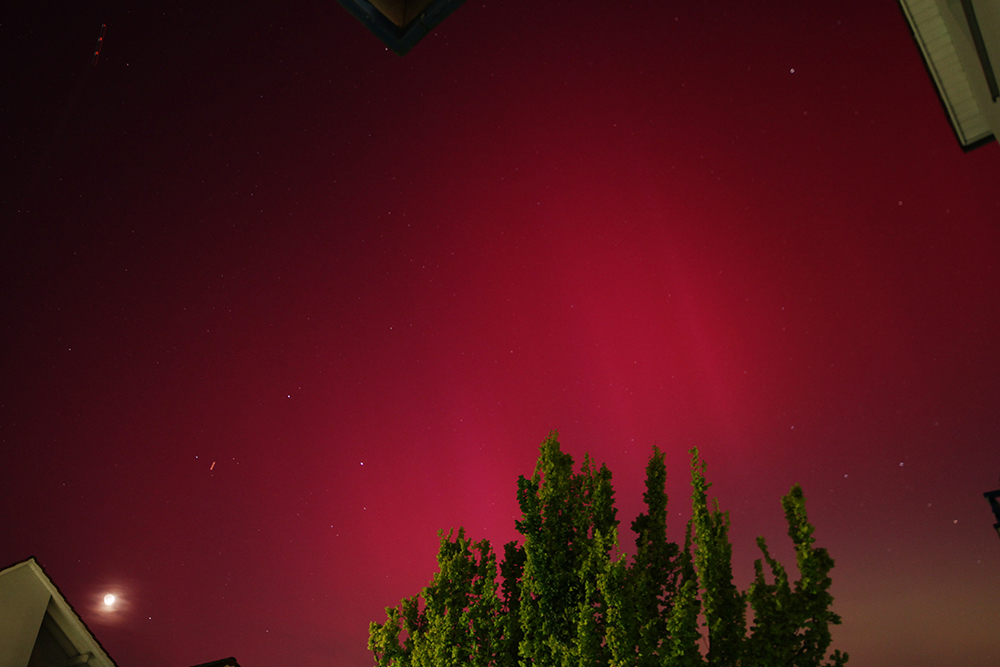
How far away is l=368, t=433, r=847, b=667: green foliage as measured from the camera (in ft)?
31.2

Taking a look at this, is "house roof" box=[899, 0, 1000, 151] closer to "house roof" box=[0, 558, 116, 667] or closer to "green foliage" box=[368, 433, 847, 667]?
"green foliage" box=[368, 433, 847, 667]

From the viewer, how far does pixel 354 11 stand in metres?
1.63

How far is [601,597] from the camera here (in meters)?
10.9

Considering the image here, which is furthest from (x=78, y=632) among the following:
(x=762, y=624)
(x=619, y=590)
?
(x=762, y=624)

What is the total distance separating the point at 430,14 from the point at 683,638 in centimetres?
1051

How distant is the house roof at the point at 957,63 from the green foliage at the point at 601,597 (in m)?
6.83

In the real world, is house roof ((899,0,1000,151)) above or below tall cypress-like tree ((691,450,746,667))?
above

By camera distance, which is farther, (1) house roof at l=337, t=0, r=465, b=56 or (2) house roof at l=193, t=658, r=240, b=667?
(2) house roof at l=193, t=658, r=240, b=667

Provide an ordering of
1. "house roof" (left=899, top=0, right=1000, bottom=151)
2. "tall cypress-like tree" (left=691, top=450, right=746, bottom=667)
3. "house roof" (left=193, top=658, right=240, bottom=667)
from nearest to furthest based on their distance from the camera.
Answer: "house roof" (left=899, top=0, right=1000, bottom=151), "house roof" (left=193, top=658, right=240, bottom=667), "tall cypress-like tree" (left=691, top=450, right=746, bottom=667)

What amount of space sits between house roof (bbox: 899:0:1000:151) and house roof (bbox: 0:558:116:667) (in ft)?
47.3

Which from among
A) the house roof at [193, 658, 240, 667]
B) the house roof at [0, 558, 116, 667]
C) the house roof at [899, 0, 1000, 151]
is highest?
the house roof at [899, 0, 1000, 151]

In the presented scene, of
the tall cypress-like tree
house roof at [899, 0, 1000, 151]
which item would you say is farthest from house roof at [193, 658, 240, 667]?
house roof at [899, 0, 1000, 151]

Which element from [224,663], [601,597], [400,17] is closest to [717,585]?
[601,597]

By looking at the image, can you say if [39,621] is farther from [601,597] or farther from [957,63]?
[957,63]
